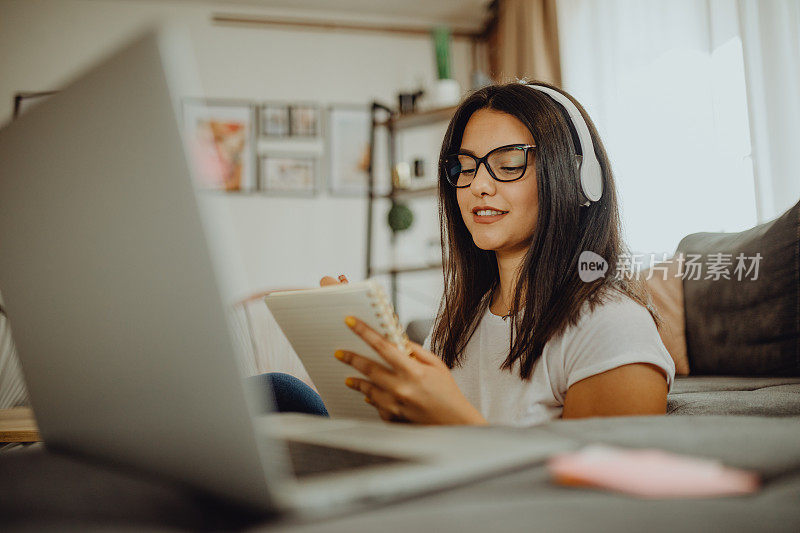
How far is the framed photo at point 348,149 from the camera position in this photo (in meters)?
3.91

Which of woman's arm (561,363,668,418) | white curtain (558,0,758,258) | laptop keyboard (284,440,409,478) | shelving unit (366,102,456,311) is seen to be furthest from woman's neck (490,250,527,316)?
shelving unit (366,102,456,311)

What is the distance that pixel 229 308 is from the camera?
0.35 meters

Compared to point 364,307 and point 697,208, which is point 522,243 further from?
point 697,208

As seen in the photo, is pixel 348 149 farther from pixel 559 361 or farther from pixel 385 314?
pixel 385 314

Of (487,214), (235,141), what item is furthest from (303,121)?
(487,214)

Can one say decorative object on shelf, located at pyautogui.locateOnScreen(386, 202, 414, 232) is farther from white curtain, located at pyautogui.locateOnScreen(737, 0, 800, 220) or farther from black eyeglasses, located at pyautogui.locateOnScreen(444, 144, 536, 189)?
black eyeglasses, located at pyautogui.locateOnScreen(444, 144, 536, 189)

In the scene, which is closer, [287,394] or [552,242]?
[552,242]

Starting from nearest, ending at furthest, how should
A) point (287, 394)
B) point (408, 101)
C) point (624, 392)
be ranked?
1. point (624, 392)
2. point (287, 394)
3. point (408, 101)

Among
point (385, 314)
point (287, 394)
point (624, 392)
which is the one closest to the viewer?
point (385, 314)

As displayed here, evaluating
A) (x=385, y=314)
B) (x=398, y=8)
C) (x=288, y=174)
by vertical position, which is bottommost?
(x=385, y=314)

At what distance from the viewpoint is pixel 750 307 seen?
150 cm

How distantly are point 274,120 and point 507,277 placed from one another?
290cm

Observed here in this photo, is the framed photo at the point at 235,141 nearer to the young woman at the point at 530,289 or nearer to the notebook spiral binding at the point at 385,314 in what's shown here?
the young woman at the point at 530,289

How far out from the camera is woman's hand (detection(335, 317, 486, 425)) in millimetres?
736
